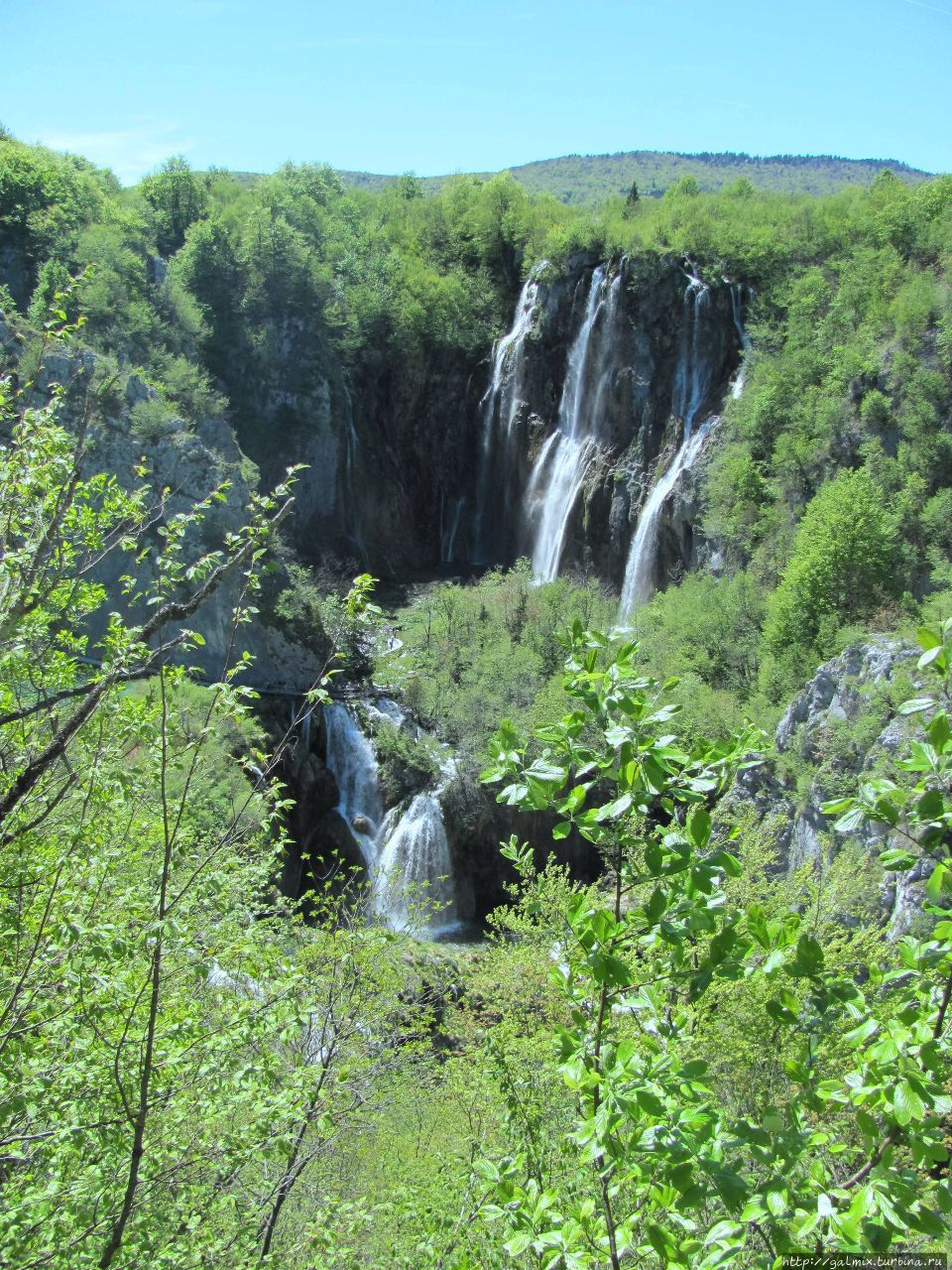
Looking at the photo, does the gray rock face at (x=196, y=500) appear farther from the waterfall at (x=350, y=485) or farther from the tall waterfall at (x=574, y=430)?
the tall waterfall at (x=574, y=430)

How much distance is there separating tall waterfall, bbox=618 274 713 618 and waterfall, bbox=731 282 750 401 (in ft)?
3.22

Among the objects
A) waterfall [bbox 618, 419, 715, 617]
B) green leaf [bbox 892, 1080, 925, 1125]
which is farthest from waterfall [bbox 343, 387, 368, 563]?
green leaf [bbox 892, 1080, 925, 1125]

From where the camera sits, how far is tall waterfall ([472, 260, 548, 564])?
3850 cm

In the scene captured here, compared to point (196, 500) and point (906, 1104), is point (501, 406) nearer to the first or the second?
point (196, 500)

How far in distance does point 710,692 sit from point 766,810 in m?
4.36

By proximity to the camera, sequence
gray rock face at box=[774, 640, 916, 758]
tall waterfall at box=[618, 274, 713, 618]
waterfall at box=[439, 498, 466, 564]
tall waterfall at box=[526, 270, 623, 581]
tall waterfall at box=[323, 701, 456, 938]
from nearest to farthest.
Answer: gray rock face at box=[774, 640, 916, 758] → tall waterfall at box=[323, 701, 456, 938] → tall waterfall at box=[618, 274, 713, 618] → tall waterfall at box=[526, 270, 623, 581] → waterfall at box=[439, 498, 466, 564]

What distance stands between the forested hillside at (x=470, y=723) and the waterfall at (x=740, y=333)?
11 centimetres

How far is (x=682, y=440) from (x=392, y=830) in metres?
17.5

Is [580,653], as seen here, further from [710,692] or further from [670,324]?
[670,324]

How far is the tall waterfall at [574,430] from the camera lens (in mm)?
35469

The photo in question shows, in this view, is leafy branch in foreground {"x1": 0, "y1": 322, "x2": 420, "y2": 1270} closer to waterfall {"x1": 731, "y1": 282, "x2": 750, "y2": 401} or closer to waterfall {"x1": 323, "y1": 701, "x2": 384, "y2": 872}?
waterfall {"x1": 323, "y1": 701, "x2": 384, "y2": 872}

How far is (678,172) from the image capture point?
498 ft

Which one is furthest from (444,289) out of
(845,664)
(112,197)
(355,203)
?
(845,664)

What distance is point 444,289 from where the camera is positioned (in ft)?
135
